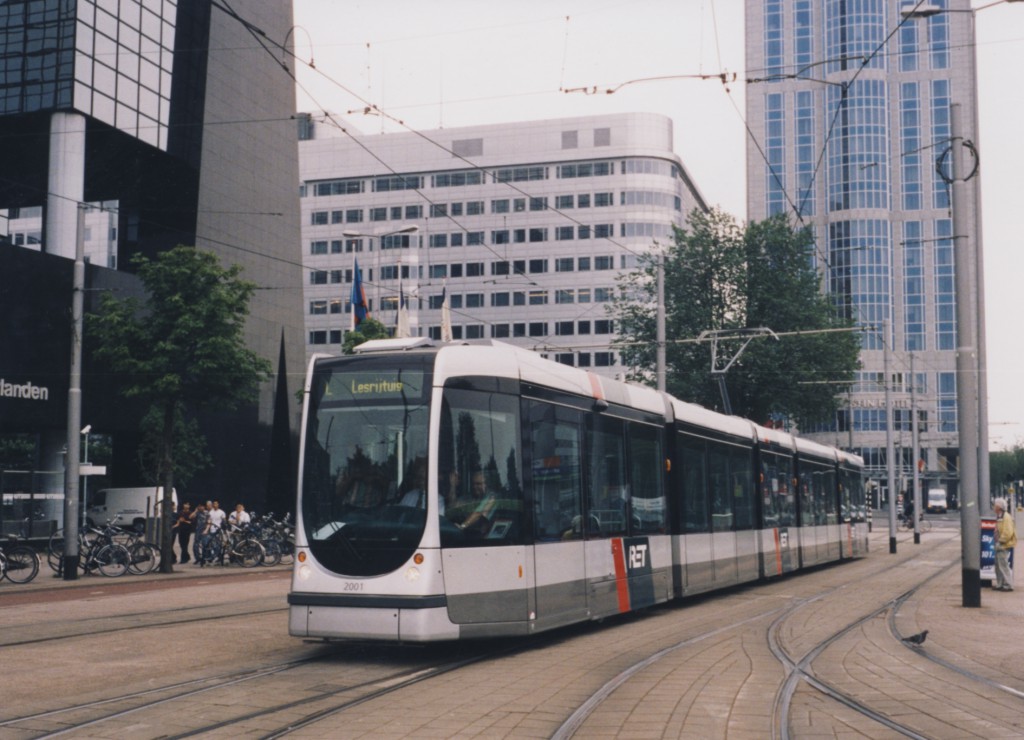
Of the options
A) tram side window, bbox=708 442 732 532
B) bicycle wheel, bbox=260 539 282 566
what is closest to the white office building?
bicycle wheel, bbox=260 539 282 566

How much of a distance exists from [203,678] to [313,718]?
2.37 metres

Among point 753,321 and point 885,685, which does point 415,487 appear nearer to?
point 885,685

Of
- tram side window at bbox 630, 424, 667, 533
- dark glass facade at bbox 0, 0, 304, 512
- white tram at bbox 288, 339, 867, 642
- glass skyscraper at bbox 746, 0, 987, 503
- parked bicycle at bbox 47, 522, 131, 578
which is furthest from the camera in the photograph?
glass skyscraper at bbox 746, 0, 987, 503

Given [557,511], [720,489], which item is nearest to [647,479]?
[557,511]

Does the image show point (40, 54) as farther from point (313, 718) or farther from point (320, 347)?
point (320, 347)

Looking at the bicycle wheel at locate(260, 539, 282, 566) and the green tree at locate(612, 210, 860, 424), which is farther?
the green tree at locate(612, 210, 860, 424)

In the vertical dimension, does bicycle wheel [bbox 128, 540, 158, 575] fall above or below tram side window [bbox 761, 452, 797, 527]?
below

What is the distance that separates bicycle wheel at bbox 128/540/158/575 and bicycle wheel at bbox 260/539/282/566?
4.07 m

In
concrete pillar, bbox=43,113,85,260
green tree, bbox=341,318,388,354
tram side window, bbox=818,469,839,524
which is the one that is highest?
concrete pillar, bbox=43,113,85,260

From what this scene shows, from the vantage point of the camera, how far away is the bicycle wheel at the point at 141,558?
26.2 metres

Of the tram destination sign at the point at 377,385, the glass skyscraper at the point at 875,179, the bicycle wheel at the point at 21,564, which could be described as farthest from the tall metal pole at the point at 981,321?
the glass skyscraper at the point at 875,179

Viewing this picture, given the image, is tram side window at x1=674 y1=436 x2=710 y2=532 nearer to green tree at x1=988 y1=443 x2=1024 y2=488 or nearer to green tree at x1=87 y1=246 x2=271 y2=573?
green tree at x1=87 y1=246 x2=271 y2=573

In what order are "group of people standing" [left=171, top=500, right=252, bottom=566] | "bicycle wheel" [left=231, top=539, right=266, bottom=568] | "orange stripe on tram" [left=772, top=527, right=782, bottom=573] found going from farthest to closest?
"bicycle wheel" [left=231, top=539, right=266, bottom=568], "group of people standing" [left=171, top=500, right=252, bottom=566], "orange stripe on tram" [left=772, top=527, right=782, bottom=573]

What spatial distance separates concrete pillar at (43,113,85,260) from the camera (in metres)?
38.3
